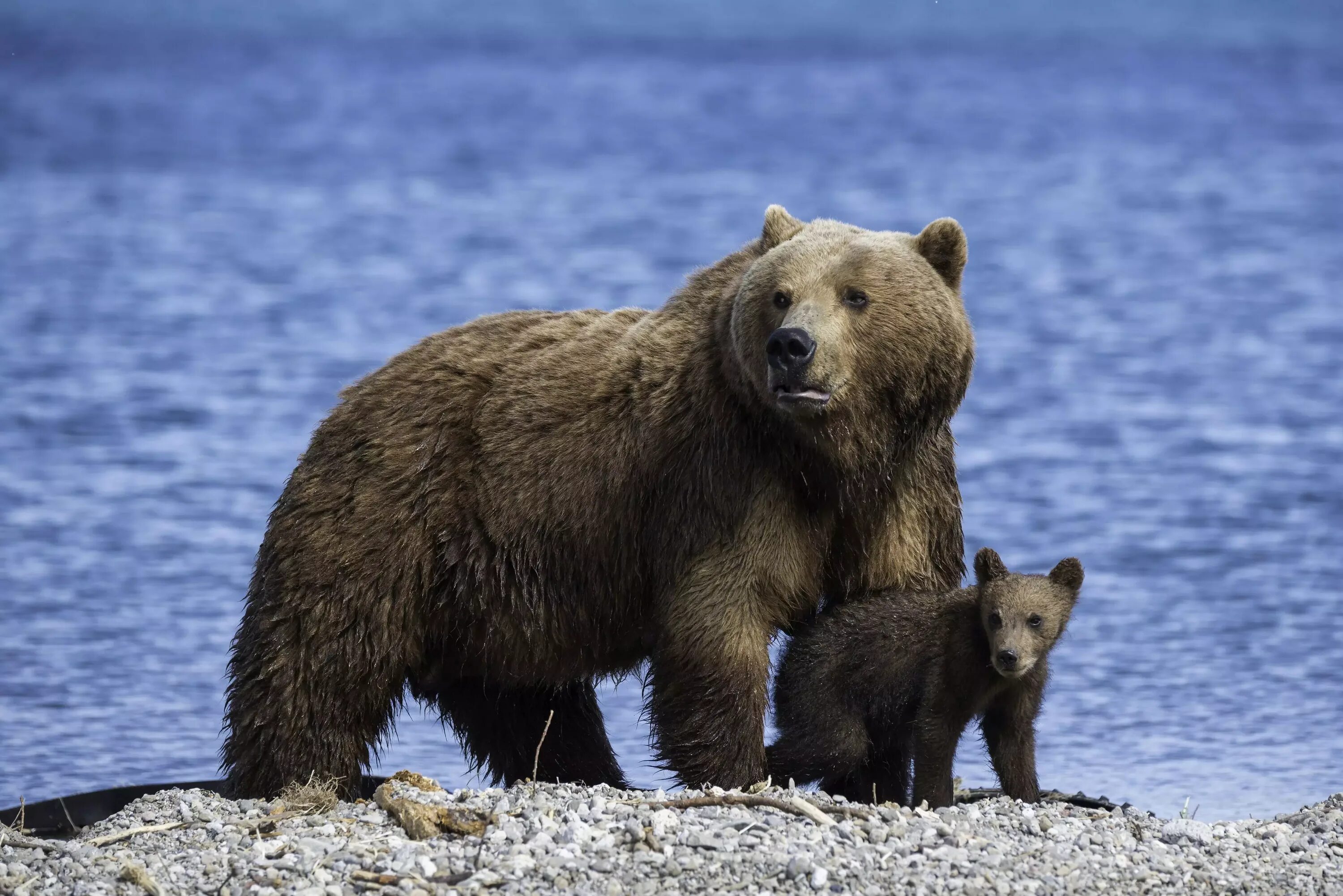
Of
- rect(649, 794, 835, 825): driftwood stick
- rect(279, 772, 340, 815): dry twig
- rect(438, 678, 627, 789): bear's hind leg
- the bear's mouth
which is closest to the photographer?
rect(649, 794, 835, 825): driftwood stick

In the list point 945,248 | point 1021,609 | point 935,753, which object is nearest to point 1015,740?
point 935,753

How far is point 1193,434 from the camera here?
62.5 feet

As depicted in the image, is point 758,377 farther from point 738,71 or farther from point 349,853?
point 738,71

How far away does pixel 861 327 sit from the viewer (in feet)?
24.4

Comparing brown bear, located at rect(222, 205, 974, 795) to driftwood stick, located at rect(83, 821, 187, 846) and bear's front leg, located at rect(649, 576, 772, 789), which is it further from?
driftwood stick, located at rect(83, 821, 187, 846)

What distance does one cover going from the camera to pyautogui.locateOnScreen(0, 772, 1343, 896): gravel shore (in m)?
6.44

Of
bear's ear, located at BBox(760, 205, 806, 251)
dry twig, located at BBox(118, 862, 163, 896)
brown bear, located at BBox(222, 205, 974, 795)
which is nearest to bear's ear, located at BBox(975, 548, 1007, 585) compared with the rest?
brown bear, located at BBox(222, 205, 974, 795)

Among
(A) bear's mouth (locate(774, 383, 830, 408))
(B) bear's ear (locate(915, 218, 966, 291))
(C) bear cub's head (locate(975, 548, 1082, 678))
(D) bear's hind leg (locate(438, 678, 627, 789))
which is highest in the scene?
(B) bear's ear (locate(915, 218, 966, 291))

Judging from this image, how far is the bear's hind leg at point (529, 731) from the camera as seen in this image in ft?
29.1

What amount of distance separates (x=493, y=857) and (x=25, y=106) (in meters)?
46.6

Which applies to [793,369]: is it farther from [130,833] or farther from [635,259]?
[635,259]

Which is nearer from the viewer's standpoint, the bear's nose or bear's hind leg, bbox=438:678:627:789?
the bear's nose

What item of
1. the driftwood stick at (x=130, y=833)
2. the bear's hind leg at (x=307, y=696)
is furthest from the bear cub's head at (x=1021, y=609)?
the driftwood stick at (x=130, y=833)

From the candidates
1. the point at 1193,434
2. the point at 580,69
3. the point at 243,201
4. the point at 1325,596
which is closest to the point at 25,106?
the point at 243,201
